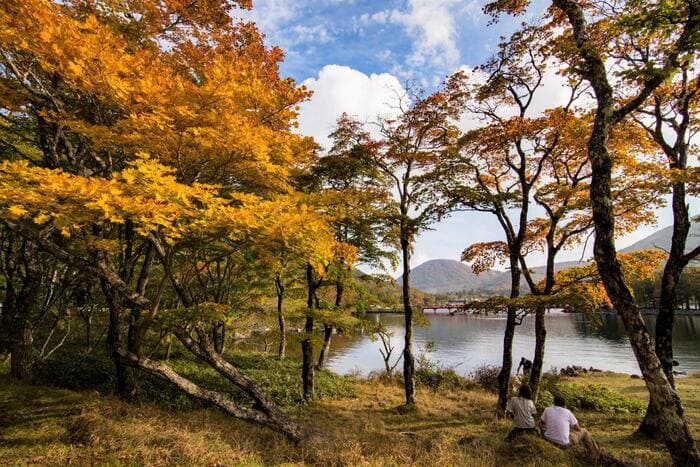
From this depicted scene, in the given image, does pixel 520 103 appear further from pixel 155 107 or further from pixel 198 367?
pixel 198 367

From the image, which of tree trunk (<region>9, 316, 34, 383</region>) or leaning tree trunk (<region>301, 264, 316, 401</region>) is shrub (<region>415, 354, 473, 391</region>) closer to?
leaning tree trunk (<region>301, 264, 316, 401</region>)

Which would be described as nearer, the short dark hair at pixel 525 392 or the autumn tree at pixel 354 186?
the short dark hair at pixel 525 392

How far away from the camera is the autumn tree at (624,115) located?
5309mm

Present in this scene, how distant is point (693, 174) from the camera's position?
8.23 m

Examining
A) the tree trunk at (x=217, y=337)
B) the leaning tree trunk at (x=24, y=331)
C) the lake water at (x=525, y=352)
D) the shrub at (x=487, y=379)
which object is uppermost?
the leaning tree trunk at (x=24, y=331)

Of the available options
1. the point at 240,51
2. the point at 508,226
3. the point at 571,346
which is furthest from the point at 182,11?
the point at 571,346

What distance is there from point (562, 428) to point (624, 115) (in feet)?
19.8

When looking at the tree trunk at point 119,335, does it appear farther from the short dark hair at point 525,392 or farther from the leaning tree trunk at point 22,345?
the short dark hair at point 525,392

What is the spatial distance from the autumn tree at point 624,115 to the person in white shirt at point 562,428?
5.01 ft

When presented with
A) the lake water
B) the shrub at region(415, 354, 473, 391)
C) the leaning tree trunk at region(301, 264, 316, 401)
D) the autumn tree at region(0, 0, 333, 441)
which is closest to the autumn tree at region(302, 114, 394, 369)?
the leaning tree trunk at region(301, 264, 316, 401)

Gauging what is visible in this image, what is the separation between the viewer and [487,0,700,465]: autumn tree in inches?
209

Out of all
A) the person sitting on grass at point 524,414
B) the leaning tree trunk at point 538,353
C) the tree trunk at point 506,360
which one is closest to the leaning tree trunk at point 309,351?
the tree trunk at point 506,360

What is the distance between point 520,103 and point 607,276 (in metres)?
7.52

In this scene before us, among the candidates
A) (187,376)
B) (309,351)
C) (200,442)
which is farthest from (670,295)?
(187,376)
